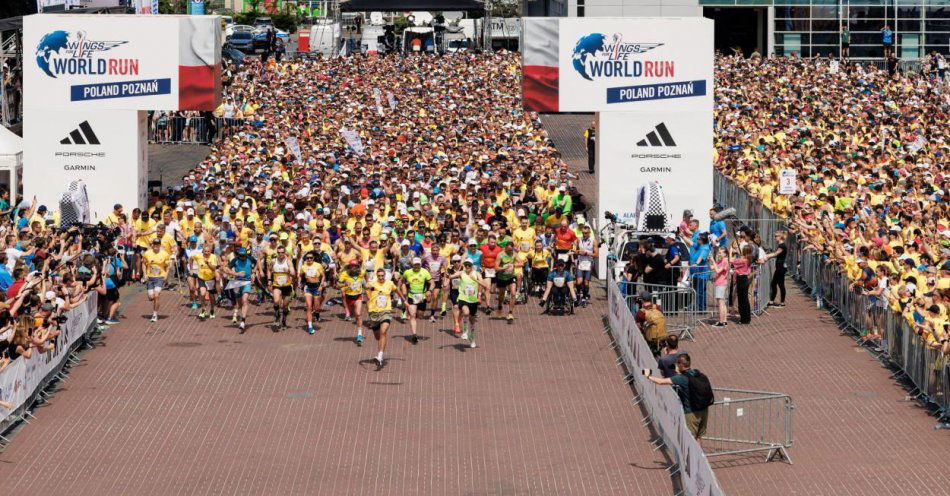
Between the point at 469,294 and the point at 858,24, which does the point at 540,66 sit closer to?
the point at 469,294

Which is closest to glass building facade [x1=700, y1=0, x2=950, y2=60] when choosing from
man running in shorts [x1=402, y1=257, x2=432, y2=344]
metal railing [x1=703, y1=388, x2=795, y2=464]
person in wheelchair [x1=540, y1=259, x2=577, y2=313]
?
person in wheelchair [x1=540, y1=259, x2=577, y2=313]

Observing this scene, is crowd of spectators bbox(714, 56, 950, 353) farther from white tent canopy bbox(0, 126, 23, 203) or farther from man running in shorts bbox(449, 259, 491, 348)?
white tent canopy bbox(0, 126, 23, 203)

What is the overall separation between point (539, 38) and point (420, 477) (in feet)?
48.7

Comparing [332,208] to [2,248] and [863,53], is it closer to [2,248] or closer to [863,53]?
[2,248]

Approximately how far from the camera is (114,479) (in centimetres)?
1672

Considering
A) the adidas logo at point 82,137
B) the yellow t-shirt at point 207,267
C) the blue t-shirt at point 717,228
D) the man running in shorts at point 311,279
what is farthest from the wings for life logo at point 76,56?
the blue t-shirt at point 717,228

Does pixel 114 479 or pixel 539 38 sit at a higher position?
pixel 539 38

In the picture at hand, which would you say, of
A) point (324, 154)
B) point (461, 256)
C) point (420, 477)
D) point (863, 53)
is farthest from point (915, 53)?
point (420, 477)

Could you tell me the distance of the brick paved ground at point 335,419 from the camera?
16.8 m

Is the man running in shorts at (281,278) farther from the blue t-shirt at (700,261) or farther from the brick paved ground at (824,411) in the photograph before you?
the blue t-shirt at (700,261)

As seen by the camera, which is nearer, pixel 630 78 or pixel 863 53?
pixel 630 78

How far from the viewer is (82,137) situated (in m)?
31.1

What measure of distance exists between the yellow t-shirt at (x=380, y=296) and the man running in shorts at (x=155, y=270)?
4357mm

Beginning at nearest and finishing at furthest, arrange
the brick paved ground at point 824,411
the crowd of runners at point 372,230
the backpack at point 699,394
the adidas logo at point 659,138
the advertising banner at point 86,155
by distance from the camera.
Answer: the brick paved ground at point 824,411 → the backpack at point 699,394 → the crowd of runners at point 372,230 → the adidas logo at point 659,138 → the advertising banner at point 86,155
